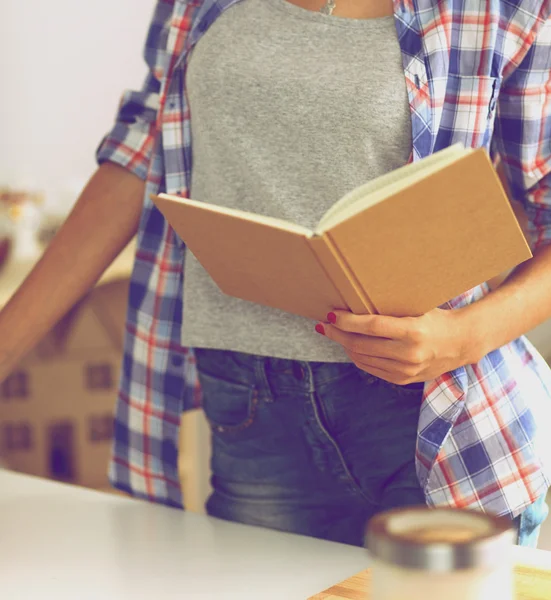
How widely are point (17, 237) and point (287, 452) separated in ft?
4.98

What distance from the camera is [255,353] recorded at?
38.2 inches

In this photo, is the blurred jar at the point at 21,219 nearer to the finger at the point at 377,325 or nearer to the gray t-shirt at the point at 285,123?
the gray t-shirt at the point at 285,123

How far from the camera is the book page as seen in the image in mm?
685

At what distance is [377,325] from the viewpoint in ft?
2.62

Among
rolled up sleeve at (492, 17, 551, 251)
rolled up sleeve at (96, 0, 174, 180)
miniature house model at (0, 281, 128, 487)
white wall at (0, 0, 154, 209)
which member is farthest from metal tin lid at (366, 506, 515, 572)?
white wall at (0, 0, 154, 209)

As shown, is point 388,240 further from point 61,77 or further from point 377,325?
point 61,77

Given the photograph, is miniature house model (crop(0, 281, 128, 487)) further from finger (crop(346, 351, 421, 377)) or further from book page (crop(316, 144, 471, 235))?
book page (crop(316, 144, 471, 235))

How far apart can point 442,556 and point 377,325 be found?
37cm

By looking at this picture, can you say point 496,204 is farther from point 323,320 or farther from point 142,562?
point 142,562

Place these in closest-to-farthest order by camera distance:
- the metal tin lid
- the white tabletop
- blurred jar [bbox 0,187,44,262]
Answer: the metal tin lid
the white tabletop
blurred jar [bbox 0,187,44,262]

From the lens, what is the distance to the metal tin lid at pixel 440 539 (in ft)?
1.45

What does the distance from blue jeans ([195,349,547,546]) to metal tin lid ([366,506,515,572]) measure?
0.45 m

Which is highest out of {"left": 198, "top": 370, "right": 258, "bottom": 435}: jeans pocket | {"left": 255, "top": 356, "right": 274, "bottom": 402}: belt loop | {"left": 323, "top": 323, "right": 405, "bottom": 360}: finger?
{"left": 323, "top": 323, "right": 405, "bottom": 360}: finger

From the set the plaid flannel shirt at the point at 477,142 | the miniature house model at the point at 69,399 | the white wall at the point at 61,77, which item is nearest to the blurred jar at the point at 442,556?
the plaid flannel shirt at the point at 477,142
